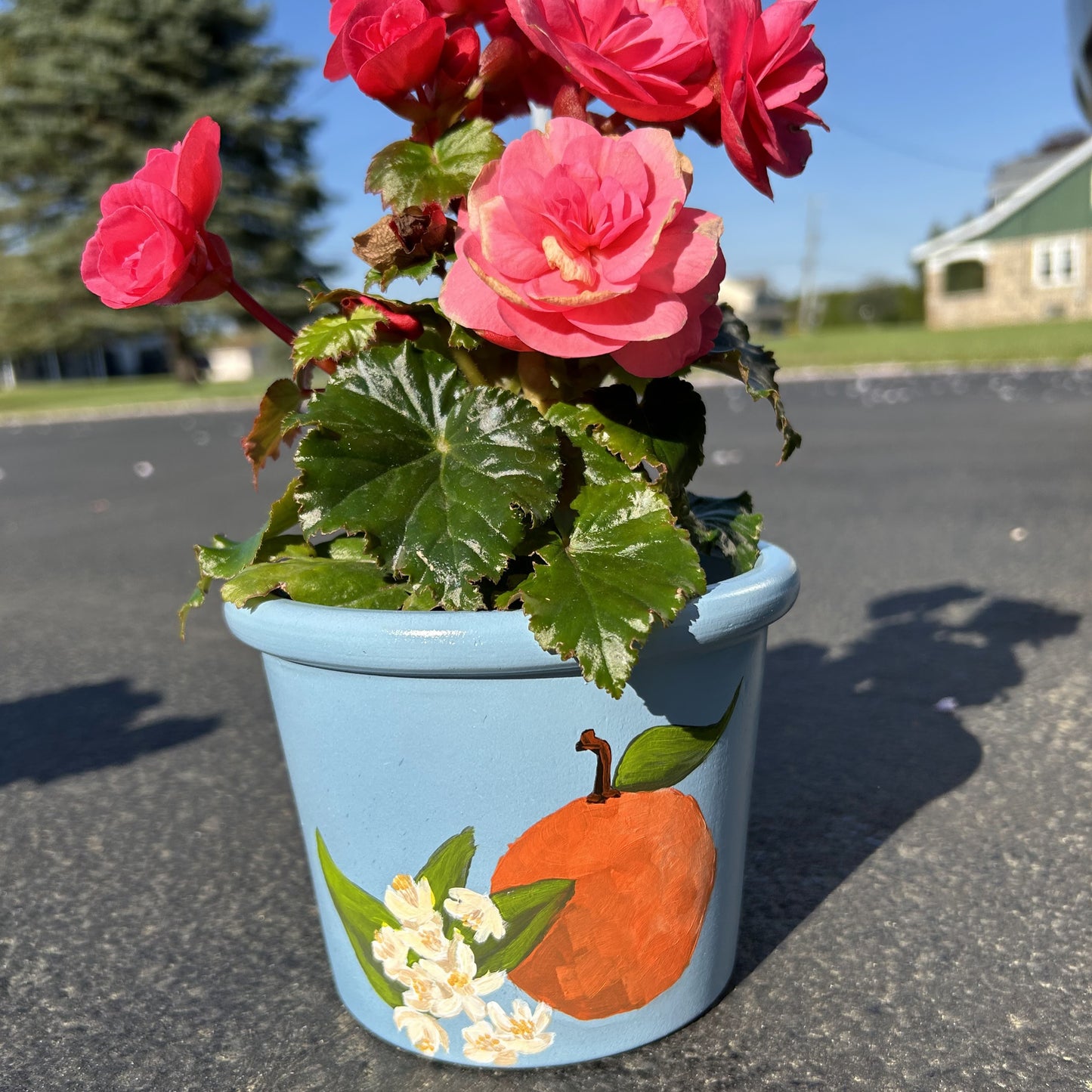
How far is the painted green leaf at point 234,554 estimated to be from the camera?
4.32 feet

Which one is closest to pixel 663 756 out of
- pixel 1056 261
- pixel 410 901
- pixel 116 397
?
pixel 410 901

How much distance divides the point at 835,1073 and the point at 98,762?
177 cm

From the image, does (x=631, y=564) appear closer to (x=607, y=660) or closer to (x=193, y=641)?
(x=607, y=660)

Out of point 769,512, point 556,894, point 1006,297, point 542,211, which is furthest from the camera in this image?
point 1006,297

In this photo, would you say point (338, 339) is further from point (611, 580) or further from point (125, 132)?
point (125, 132)

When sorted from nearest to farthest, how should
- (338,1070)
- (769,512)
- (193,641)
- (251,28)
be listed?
(338,1070), (193,641), (769,512), (251,28)

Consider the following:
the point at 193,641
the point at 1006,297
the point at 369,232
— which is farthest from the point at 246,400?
the point at 1006,297

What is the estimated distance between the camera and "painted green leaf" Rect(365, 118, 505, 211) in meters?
1.21

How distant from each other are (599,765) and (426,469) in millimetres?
368

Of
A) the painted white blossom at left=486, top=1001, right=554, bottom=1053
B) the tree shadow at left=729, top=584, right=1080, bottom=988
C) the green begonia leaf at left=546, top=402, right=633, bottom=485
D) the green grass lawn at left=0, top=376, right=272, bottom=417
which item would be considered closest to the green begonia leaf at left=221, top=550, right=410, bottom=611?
the green begonia leaf at left=546, top=402, right=633, bottom=485

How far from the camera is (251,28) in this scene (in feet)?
86.3

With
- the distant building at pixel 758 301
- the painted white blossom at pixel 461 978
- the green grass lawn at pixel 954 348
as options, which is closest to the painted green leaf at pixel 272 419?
the painted white blossom at pixel 461 978

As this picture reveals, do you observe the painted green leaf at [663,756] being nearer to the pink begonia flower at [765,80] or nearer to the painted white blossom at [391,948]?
the painted white blossom at [391,948]

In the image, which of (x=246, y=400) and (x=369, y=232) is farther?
(x=246, y=400)
